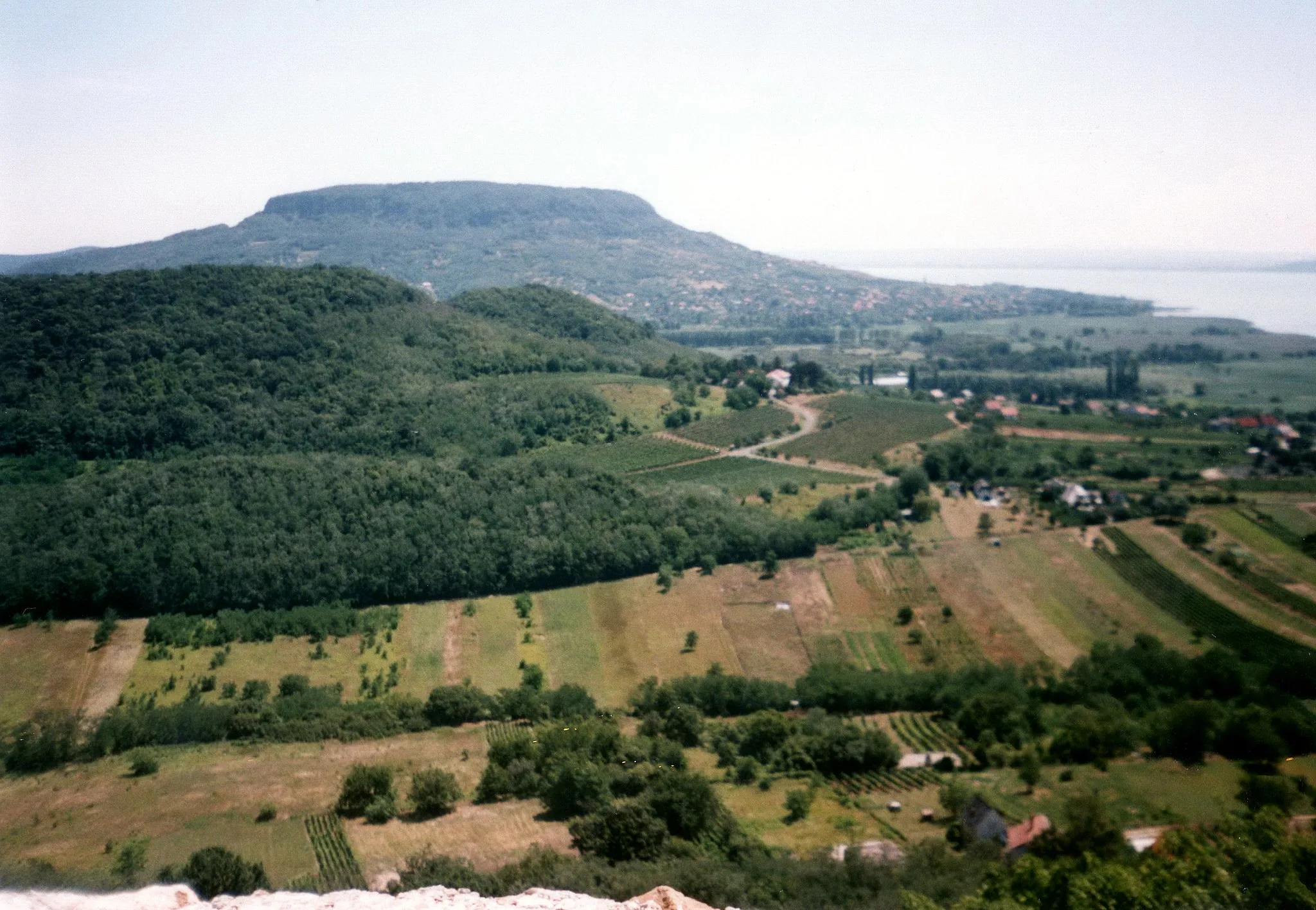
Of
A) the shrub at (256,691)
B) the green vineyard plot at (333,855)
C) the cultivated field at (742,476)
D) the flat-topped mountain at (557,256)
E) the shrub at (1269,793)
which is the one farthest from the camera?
the flat-topped mountain at (557,256)

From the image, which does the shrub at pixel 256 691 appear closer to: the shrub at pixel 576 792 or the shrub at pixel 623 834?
the shrub at pixel 576 792

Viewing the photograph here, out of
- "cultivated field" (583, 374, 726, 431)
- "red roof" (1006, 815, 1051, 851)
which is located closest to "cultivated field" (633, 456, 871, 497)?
"cultivated field" (583, 374, 726, 431)

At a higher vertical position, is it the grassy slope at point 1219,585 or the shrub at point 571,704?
the grassy slope at point 1219,585

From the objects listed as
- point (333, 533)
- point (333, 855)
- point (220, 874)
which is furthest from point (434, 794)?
point (333, 533)

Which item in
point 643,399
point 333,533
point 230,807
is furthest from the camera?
point 643,399

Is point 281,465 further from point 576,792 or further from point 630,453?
point 576,792

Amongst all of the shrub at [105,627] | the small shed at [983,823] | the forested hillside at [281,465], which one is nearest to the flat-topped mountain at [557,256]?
the forested hillside at [281,465]

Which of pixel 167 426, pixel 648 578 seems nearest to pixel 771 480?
pixel 648 578

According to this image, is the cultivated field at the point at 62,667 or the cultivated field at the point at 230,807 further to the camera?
the cultivated field at the point at 62,667
